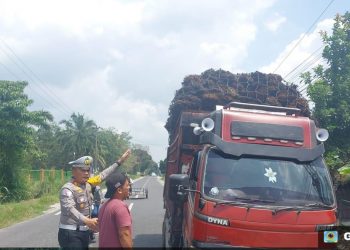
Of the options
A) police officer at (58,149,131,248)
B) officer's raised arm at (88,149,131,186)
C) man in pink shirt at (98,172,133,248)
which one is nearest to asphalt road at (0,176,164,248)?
officer's raised arm at (88,149,131,186)

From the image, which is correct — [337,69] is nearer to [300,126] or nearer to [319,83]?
[319,83]

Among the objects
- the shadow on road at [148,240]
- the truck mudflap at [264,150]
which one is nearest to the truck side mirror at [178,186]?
the truck mudflap at [264,150]

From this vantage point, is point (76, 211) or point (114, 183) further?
point (76, 211)

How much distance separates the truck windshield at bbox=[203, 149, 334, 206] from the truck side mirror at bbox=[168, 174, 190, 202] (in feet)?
0.88

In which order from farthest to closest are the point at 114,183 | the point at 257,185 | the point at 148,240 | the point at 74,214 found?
the point at 148,240 < the point at 257,185 < the point at 74,214 < the point at 114,183

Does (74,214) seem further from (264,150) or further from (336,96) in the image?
(336,96)

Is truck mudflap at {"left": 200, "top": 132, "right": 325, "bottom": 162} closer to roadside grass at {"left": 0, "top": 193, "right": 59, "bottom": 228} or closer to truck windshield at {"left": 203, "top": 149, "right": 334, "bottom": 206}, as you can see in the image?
truck windshield at {"left": 203, "top": 149, "right": 334, "bottom": 206}

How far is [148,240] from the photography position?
1052 cm

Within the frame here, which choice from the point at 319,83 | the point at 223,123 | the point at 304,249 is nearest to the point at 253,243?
the point at 304,249

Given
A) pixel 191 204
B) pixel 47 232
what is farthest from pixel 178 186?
pixel 47 232

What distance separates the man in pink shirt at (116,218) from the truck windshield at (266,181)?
1264mm

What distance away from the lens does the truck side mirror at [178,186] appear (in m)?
5.31

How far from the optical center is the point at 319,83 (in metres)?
13.2

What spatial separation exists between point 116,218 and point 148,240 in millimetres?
6665
